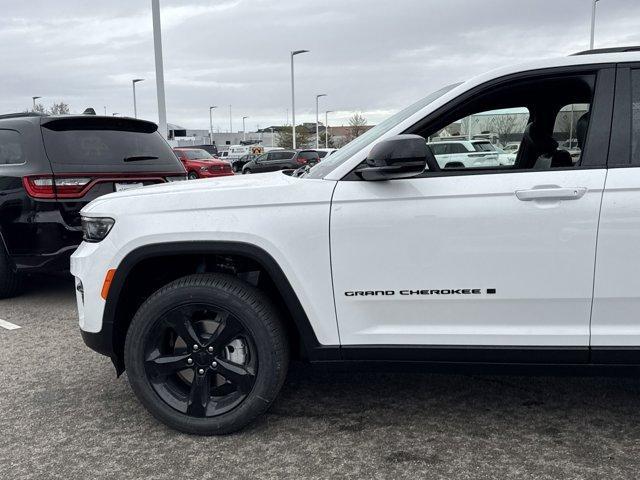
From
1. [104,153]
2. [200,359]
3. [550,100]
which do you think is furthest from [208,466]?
[104,153]

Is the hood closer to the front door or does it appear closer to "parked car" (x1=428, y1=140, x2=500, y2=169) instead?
the front door

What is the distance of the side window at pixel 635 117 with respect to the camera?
104 inches

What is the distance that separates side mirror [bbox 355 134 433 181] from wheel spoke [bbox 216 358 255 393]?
113cm

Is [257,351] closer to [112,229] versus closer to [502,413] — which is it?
[112,229]

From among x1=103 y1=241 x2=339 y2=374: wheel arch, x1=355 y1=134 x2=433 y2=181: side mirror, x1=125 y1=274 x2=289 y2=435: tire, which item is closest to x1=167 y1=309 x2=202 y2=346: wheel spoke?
x1=125 y1=274 x2=289 y2=435: tire

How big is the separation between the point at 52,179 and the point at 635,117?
4447mm

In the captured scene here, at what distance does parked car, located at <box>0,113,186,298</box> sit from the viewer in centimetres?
518

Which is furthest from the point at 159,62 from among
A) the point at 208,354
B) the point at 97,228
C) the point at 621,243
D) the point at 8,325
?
→ the point at 621,243

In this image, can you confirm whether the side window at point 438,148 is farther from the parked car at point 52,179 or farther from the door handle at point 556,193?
the parked car at point 52,179

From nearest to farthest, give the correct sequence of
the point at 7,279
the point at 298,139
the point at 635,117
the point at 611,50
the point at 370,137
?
the point at 635,117 → the point at 611,50 → the point at 370,137 → the point at 7,279 → the point at 298,139

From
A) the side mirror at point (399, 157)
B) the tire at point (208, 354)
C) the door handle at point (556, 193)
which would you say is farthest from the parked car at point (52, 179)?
the door handle at point (556, 193)

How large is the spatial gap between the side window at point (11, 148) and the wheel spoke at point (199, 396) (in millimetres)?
3326

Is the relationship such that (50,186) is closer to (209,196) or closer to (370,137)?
(209,196)

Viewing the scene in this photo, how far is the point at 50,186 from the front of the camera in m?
5.18
